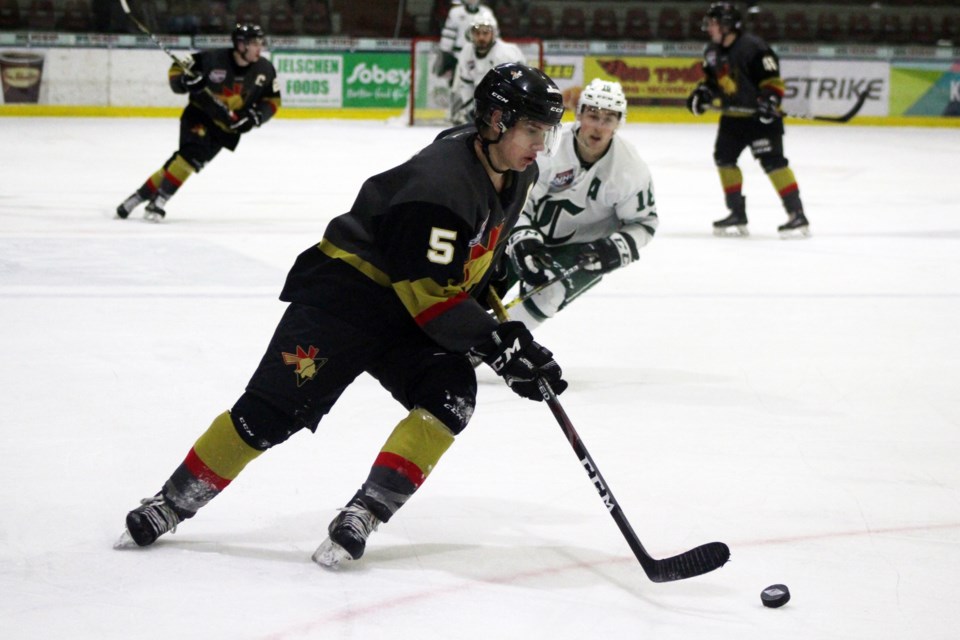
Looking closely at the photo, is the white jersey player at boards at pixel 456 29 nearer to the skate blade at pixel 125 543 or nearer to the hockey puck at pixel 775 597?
the skate blade at pixel 125 543

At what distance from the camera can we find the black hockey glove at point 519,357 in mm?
2262

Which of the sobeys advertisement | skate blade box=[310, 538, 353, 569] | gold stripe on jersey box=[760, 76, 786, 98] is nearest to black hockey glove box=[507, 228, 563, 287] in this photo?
skate blade box=[310, 538, 353, 569]

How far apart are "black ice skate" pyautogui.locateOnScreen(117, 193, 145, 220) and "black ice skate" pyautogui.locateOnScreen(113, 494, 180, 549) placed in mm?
4570

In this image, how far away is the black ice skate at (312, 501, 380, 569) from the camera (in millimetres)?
2346

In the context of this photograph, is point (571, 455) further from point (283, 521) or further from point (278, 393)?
point (278, 393)

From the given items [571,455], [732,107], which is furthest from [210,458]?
[732,107]

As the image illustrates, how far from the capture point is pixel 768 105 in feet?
23.2

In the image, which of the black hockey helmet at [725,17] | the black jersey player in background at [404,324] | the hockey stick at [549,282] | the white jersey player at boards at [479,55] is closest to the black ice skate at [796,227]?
the black hockey helmet at [725,17]

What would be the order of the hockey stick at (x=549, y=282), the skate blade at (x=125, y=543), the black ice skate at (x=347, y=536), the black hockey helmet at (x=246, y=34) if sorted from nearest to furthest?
the black ice skate at (x=347, y=536)
the skate blade at (x=125, y=543)
the hockey stick at (x=549, y=282)
the black hockey helmet at (x=246, y=34)

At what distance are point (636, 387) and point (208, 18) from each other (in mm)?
9689

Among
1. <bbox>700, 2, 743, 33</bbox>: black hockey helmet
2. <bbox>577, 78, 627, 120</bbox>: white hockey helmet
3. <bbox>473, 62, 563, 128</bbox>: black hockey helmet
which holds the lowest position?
<bbox>577, 78, 627, 120</bbox>: white hockey helmet

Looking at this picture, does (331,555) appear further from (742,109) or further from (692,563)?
(742,109)

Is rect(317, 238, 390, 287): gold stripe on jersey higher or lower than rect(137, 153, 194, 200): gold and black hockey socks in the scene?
higher

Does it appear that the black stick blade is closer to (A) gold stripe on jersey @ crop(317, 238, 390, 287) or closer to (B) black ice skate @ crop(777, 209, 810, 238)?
(A) gold stripe on jersey @ crop(317, 238, 390, 287)
